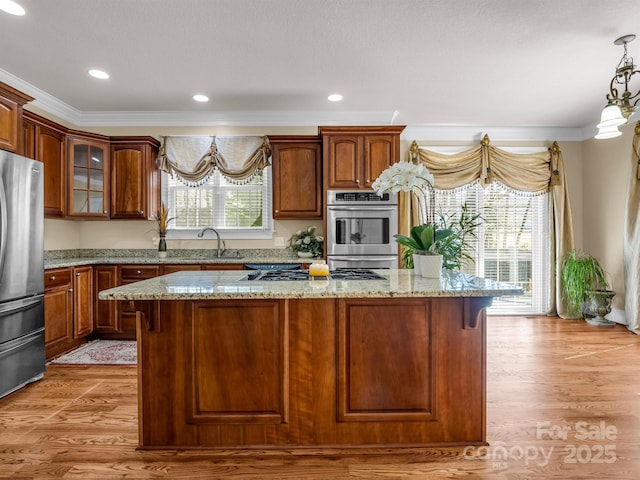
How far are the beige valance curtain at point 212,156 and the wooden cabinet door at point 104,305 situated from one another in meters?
1.40

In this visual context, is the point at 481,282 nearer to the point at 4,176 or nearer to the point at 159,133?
the point at 4,176

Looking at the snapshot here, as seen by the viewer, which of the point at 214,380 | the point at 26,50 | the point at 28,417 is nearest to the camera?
the point at 214,380

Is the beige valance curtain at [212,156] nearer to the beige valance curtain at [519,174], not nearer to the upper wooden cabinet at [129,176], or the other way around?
the upper wooden cabinet at [129,176]

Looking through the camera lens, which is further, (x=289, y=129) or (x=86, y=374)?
(x=289, y=129)

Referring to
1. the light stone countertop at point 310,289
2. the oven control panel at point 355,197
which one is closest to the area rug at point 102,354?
the light stone countertop at point 310,289

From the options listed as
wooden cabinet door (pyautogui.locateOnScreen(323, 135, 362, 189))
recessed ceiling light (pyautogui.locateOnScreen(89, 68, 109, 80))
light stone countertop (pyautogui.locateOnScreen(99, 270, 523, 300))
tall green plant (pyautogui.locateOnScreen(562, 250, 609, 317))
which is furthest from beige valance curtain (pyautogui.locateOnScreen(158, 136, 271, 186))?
tall green plant (pyautogui.locateOnScreen(562, 250, 609, 317))

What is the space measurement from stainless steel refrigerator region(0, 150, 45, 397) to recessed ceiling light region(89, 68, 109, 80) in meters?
1.03

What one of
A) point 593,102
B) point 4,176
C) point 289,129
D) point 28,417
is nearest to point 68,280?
point 4,176

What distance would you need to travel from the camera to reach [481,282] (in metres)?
2.05

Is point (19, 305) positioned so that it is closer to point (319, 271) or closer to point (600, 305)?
point (319, 271)

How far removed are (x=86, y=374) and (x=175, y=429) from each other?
1.72 meters

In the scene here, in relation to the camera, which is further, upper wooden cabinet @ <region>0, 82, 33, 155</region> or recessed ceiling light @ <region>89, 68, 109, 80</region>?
recessed ceiling light @ <region>89, 68, 109, 80</region>

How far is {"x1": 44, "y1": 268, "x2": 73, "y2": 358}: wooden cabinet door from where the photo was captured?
3.38m

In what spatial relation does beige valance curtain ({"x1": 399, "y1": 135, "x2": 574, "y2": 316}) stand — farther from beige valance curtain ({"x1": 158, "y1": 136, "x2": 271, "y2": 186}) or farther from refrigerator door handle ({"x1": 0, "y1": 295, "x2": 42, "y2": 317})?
refrigerator door handle ({"x1": 0, "y1": 295, "x2": 42, "y2": 317})
